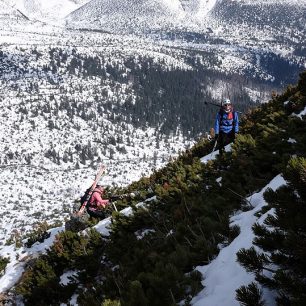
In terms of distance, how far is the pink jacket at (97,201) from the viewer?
43.4 ft

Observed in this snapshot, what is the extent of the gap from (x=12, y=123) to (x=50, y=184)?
5513 cm

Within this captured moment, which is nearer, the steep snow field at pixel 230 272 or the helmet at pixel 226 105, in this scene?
the steep snow field at pixel 230 272

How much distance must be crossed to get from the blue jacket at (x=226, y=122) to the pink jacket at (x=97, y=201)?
4.63m

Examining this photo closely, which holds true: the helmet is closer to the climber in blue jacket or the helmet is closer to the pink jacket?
the climber in blue jacket

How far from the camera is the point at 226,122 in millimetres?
12922

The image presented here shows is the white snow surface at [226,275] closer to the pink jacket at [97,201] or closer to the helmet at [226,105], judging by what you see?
the helmet at [226,105]

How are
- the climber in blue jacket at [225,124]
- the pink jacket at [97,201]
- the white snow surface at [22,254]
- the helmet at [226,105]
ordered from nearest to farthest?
1. the white snow surface at [22,254]
2. the helmet at [226,105]
3. the climber in blue jacket at [225,124]
4. the pink jacket at [97,201]

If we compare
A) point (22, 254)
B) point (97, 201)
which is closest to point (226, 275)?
point (97, 201)

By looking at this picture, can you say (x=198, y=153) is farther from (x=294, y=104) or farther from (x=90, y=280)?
(x=90, y=280)

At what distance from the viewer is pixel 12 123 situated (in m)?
155

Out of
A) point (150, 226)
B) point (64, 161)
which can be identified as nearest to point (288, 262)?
point (150, 226)

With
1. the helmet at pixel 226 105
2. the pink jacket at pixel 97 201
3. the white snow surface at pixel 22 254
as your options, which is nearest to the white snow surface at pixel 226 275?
the white snow surface at pixel 22 254

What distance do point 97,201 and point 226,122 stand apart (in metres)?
5.28

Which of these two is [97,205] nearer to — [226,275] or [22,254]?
[22,254]
